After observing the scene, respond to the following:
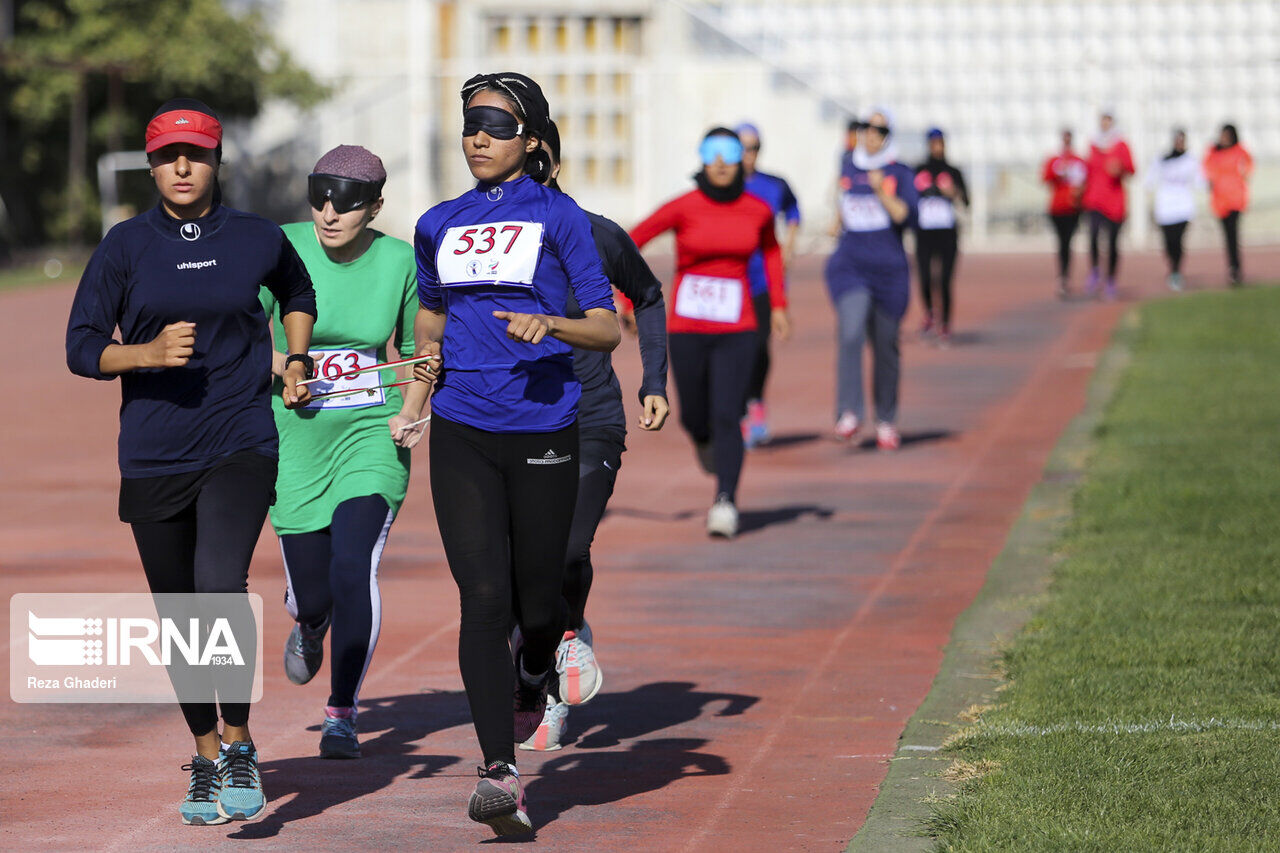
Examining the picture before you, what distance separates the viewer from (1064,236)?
84.6 ft

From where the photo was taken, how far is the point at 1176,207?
85.9 ft

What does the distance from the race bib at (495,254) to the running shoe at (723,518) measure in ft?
17.7

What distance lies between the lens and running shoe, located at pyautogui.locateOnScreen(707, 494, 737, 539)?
424 inches

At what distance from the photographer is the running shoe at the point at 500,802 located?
521 centimetres

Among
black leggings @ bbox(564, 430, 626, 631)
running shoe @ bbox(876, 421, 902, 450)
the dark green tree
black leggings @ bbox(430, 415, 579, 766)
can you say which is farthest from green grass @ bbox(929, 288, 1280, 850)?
the dark green tree

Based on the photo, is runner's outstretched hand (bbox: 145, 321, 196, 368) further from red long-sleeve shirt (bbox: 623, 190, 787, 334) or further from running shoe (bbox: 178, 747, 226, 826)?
red long-sleeve shirt (bbox: 623, 190, 787, 334)

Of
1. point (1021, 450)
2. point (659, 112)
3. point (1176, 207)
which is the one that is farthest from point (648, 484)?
point (659, 112)

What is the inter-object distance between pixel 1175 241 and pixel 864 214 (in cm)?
1365

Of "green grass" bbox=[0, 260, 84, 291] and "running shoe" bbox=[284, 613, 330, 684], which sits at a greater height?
"running shoe" bbox=[284, 613, 330, 684]

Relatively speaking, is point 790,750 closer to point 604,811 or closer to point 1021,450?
point 604,811

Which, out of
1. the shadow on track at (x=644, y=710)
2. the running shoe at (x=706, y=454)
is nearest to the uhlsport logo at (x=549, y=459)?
the shadow on track at (x=644, y=710)

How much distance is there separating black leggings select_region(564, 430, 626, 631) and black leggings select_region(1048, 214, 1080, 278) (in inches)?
766

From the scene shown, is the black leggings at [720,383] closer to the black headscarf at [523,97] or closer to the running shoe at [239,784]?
the black headscarf at [523,97]

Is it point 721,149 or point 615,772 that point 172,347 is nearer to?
point 615,772
